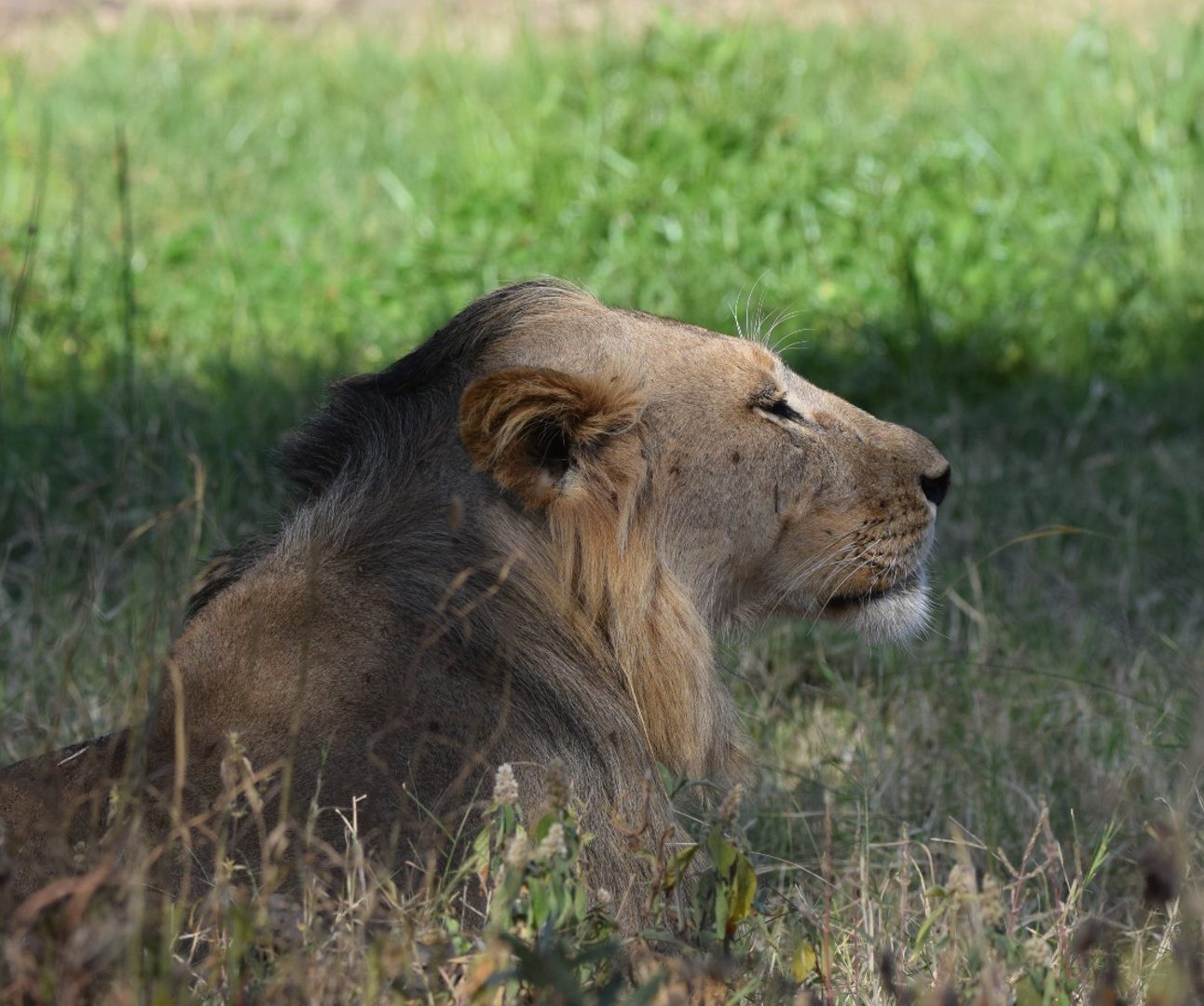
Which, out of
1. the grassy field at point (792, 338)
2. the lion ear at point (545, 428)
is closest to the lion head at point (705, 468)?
the lion ear at point (545, 428)

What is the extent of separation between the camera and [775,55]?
7285mm

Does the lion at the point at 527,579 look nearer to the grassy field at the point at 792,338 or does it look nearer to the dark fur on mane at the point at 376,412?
the dark fur on mane at the point at 376,412

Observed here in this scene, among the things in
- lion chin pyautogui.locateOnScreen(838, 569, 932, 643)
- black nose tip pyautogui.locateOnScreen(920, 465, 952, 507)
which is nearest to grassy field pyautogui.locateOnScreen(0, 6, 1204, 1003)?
lion chin pyautogui.locateOnScreen(838, 569, 932, 643)

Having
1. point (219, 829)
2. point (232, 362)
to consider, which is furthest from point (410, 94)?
point (219, 829)

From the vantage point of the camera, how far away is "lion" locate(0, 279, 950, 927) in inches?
86.3

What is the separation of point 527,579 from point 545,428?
214 millimetres

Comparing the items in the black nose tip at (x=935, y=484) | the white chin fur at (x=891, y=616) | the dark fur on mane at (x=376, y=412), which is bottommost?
the white chin fur at (x=891, y=616)

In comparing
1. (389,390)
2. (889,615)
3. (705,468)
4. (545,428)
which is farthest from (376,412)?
(889,615)

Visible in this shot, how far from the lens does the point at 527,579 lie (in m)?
2.39

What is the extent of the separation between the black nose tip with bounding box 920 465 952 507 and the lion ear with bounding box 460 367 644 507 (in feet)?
1.78

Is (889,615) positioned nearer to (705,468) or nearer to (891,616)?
(891,616)

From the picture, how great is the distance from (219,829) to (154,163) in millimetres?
5322

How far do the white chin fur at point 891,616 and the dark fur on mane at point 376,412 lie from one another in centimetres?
70

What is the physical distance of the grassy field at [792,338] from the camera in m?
2.84
